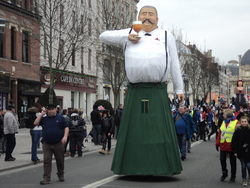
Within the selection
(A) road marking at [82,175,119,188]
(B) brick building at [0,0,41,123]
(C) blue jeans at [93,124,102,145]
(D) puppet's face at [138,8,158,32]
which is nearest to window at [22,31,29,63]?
(B) brick building at [0,0,41,123]

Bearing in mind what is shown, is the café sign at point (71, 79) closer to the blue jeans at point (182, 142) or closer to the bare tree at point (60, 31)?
the bare tree at point (60, 31)

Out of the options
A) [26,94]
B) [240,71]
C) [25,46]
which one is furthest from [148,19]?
[240,71]

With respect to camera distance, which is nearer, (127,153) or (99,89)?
(127,153)

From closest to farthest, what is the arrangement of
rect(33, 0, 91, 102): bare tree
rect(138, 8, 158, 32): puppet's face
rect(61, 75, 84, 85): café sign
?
rect(138, 8, 158, 32): puppet's face < rect(33, 0, 91, 102): bare tree < rect(61, 75, 84, 85): café sign

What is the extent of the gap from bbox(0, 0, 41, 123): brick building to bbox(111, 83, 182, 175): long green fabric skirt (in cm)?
2525

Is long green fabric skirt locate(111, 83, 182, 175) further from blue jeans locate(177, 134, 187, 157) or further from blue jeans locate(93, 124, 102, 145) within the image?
blue jeans locate(93, 124, 102, 145)

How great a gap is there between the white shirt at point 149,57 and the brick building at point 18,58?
25.1 metres

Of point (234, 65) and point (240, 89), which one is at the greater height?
point (234, 65)

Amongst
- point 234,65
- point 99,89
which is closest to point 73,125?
point 99,89

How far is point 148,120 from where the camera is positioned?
409 inches

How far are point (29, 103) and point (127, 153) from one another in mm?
Answer: 30338

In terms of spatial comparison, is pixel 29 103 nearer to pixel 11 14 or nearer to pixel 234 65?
pixel 11 14

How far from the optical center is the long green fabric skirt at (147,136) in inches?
405

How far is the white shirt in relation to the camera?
1021 cm
